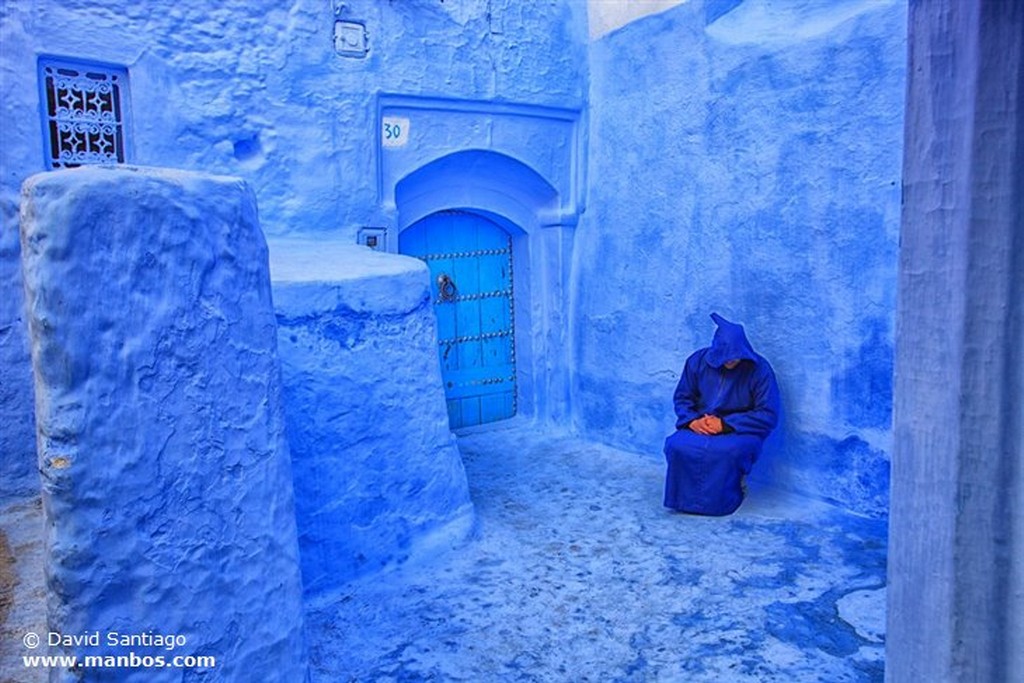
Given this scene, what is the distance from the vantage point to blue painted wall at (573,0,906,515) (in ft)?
13.8

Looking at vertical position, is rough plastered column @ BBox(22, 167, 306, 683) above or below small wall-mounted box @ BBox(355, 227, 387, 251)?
below

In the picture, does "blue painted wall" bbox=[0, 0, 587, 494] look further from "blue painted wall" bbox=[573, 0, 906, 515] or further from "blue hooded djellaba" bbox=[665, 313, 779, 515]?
"blue hooded djellaba" bbox=[665, 313, 779, 515]

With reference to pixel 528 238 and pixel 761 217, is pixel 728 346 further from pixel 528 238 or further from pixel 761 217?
pixel 528 238

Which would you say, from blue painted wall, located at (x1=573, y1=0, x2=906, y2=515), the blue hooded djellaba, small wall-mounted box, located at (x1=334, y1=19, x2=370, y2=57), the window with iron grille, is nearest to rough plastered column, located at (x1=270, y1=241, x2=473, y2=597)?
the blue hooded djellaba

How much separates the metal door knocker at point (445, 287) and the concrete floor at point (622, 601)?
1.94 metres

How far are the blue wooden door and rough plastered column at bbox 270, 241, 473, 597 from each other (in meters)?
2.03

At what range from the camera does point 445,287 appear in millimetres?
6258

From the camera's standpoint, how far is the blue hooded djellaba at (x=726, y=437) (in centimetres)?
441

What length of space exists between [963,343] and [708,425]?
10.9 ft

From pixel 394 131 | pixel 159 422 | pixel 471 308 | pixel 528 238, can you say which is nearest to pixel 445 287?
pixel 471 308

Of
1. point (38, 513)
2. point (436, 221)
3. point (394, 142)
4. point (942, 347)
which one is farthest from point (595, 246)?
point (942, 347)

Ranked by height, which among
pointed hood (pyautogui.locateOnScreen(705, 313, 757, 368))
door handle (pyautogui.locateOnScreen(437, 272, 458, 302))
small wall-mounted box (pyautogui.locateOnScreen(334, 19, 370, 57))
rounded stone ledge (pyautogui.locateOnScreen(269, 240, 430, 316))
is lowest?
pointed hood (pyautogui.locateOnScreen(705, 313, 757, 368))

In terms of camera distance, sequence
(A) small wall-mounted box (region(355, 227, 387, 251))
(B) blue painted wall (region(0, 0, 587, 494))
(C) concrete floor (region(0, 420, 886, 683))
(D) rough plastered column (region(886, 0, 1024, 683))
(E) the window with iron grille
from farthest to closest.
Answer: (A) small wall-mounted box (region(355, 227, 387, 251)), (E) the window with iron grille, (B) blue painted wall (region(0, 0, 587, 494)), (C) concrete floor (region(0, 420, 886, 683)), (D) rough plastered column (region(886, 0, 1024, 683))

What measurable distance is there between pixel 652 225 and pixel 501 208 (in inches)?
53.7
